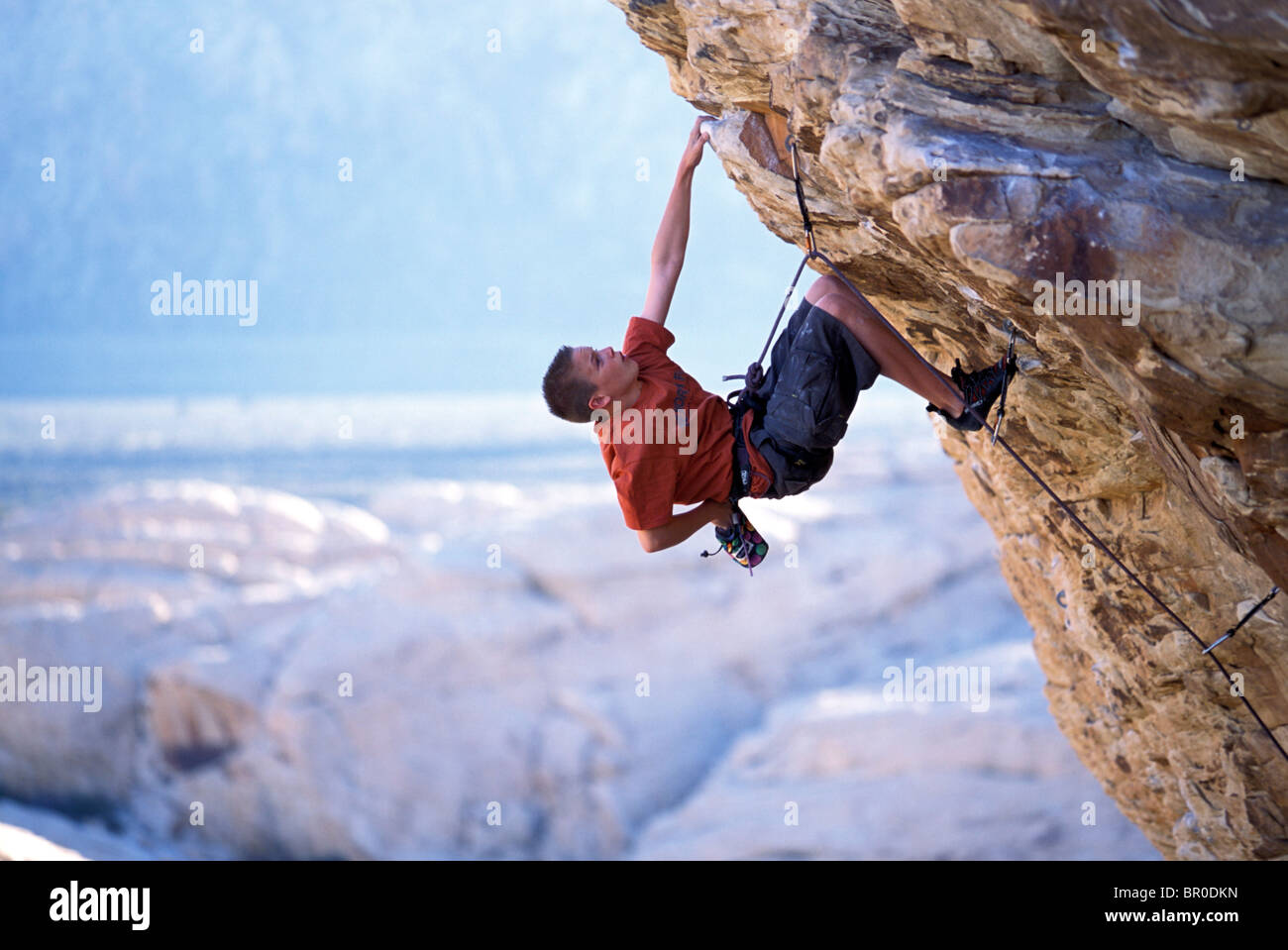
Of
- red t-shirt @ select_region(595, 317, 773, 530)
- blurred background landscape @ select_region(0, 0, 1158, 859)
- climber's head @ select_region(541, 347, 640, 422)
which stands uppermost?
climber's head @ select_region(541, 347, 640, 422)

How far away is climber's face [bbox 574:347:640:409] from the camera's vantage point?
383cm

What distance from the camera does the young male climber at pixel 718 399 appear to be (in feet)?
12.6

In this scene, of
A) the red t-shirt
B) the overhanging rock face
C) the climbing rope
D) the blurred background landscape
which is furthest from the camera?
the blurred background landscape

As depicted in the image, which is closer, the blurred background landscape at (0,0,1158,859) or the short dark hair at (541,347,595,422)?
the short dark hair at (541,347,595,422)

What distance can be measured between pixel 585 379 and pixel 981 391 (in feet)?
4.64

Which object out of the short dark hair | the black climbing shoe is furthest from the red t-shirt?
the black climbing shoe

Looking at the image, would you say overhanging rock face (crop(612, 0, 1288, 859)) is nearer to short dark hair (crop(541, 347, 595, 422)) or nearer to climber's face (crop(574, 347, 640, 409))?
climber's face (crop(574, 347, 640, 409))

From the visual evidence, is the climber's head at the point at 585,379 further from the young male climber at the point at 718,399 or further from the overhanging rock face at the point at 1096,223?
the overhanging rock face at the point at 1096,223

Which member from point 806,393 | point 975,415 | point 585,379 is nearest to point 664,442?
point 585,379

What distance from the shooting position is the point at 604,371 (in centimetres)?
383

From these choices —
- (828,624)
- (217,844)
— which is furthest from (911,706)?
(217,844)

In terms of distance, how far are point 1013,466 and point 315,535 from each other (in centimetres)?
1813

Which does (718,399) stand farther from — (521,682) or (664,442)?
(521,682)

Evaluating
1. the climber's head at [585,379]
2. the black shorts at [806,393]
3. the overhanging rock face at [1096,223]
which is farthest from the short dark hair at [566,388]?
the overhanging rock face at [1096,223]
